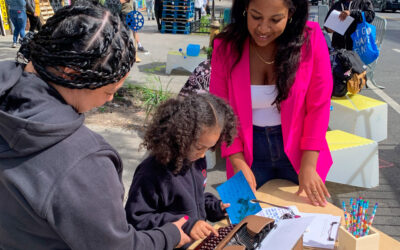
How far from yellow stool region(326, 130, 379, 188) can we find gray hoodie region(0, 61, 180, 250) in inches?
107

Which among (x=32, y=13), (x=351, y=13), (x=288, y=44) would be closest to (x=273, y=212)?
(x=288, y=44)

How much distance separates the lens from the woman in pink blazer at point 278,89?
71.6 inches

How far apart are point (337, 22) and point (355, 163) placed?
111 inches

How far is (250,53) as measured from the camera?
1.94 meters

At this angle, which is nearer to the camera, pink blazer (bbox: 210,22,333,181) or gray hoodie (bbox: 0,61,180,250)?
gray hoodie (bbox: 0,61,180,250)

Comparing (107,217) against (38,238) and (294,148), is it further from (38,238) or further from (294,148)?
(294,148)

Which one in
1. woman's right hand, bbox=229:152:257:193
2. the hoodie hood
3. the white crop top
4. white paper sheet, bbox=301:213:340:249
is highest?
the hoodie hood

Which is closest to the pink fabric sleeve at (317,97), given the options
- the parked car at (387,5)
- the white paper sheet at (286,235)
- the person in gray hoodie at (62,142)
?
the white paper sheet at (286,235)

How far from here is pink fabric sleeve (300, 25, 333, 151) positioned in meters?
1.87

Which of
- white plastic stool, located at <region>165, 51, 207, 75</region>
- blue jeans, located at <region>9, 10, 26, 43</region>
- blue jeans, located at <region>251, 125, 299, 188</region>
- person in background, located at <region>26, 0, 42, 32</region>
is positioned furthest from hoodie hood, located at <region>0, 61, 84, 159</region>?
person in background, located at <region>26, 0, 42, 32</region>

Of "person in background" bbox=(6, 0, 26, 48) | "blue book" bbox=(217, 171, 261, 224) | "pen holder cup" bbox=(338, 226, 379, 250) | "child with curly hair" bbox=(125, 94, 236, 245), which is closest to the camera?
"pen holder cup" bbox=(338, 226, 379, 250)

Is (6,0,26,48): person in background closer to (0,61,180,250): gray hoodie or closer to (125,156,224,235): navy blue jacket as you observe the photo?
(125,156,224,235): navy blue jacket

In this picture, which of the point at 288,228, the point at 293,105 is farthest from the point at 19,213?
the point at 293,105

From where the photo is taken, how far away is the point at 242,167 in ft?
6.28
